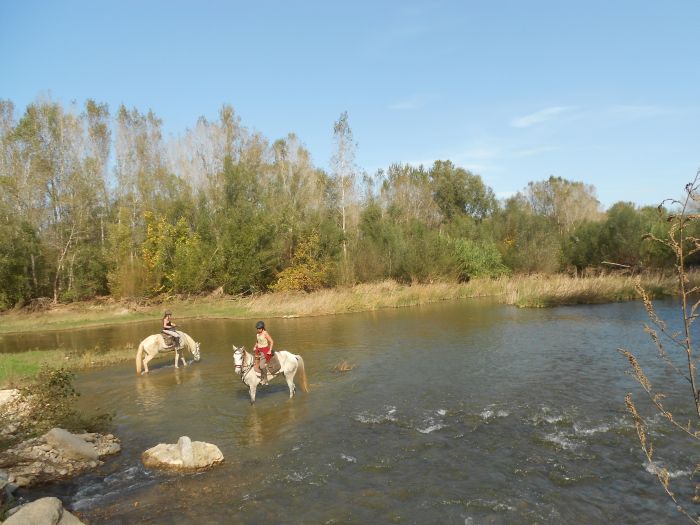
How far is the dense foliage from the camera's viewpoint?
1773 inches

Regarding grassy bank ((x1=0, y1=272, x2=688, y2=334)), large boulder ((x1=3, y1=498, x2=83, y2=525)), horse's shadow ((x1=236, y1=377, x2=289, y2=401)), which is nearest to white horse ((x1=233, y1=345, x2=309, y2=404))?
horse's shadow ((x1=236, y1=377, x2=289, y2=401))

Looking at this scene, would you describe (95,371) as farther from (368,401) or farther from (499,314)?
(499,314)

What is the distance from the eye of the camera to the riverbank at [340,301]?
112ft

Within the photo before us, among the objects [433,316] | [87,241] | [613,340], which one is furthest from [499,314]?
[87,241]

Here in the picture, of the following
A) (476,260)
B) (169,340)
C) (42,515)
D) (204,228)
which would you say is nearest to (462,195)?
(476,260)

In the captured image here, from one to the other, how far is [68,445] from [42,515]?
407 cm

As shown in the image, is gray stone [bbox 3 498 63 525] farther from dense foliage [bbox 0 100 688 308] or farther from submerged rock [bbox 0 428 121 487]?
dense foliage [bbox 0 100 688 308]

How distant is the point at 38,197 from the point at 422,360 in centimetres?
4312

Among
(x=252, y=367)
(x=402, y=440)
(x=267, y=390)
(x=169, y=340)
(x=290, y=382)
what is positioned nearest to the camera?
(x=402, y=440)

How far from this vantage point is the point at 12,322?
1502 inches

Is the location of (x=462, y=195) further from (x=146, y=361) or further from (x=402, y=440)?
(x=402, y=440)

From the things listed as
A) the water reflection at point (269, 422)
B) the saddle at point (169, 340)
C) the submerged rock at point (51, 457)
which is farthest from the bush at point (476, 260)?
the submerged rock at point (51, 457)

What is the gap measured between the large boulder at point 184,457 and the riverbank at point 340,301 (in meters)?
25.1

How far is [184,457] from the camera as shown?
32.4 ft
